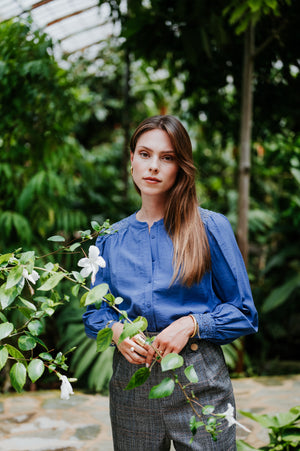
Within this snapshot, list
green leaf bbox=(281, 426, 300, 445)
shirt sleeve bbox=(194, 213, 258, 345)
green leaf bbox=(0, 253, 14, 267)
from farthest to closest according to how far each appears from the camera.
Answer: green leaf bbox=(281, 426, 300, 445)
shirt sleeve bbox=(194, 213, 258, 345)
green leaf bbox=(0, 253, 14, 267)

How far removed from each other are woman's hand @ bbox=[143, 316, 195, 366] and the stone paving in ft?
5.32

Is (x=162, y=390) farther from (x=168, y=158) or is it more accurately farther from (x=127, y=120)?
(x=127, y=120)

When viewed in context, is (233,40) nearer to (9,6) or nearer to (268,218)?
(9,6)

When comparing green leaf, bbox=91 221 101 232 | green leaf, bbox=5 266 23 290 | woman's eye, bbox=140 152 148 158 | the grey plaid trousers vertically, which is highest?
woman's eye, bbox=140 152 148 158

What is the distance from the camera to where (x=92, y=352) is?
140 inches

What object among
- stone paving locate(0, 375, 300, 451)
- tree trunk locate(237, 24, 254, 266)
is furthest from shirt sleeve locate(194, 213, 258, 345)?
tree trunk locate(237, 24, 254, 266)

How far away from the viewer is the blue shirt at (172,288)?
4.10 feet

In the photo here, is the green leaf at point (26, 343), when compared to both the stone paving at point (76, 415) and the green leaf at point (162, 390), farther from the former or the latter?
the stone paving at point (76, 415)

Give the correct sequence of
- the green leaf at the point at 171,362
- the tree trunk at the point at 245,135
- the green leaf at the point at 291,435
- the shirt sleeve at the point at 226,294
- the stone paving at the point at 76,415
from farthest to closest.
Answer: the tree trunk at the point at 245,135 < the stone paving at the point at 76,415 < the green leaf at the point at 291,435 < the shirt sleeve at the point at 226,294 < the green leaf at the point at 171,362

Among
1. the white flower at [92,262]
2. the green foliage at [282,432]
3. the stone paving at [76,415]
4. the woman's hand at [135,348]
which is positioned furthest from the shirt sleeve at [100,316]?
the stone paving at [76,415]

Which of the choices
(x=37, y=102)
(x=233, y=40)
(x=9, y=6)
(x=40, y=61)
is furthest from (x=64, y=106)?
(x=233, y=40)

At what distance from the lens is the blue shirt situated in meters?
1.25

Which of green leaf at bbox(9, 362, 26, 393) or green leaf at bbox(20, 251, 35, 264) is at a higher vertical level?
green leaf at bbox(20, 251, 35, 264)

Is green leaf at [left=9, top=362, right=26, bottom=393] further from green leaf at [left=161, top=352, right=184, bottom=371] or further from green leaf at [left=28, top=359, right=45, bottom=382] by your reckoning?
green leaf at [left=161, top=352, right=184, bottom=371]
